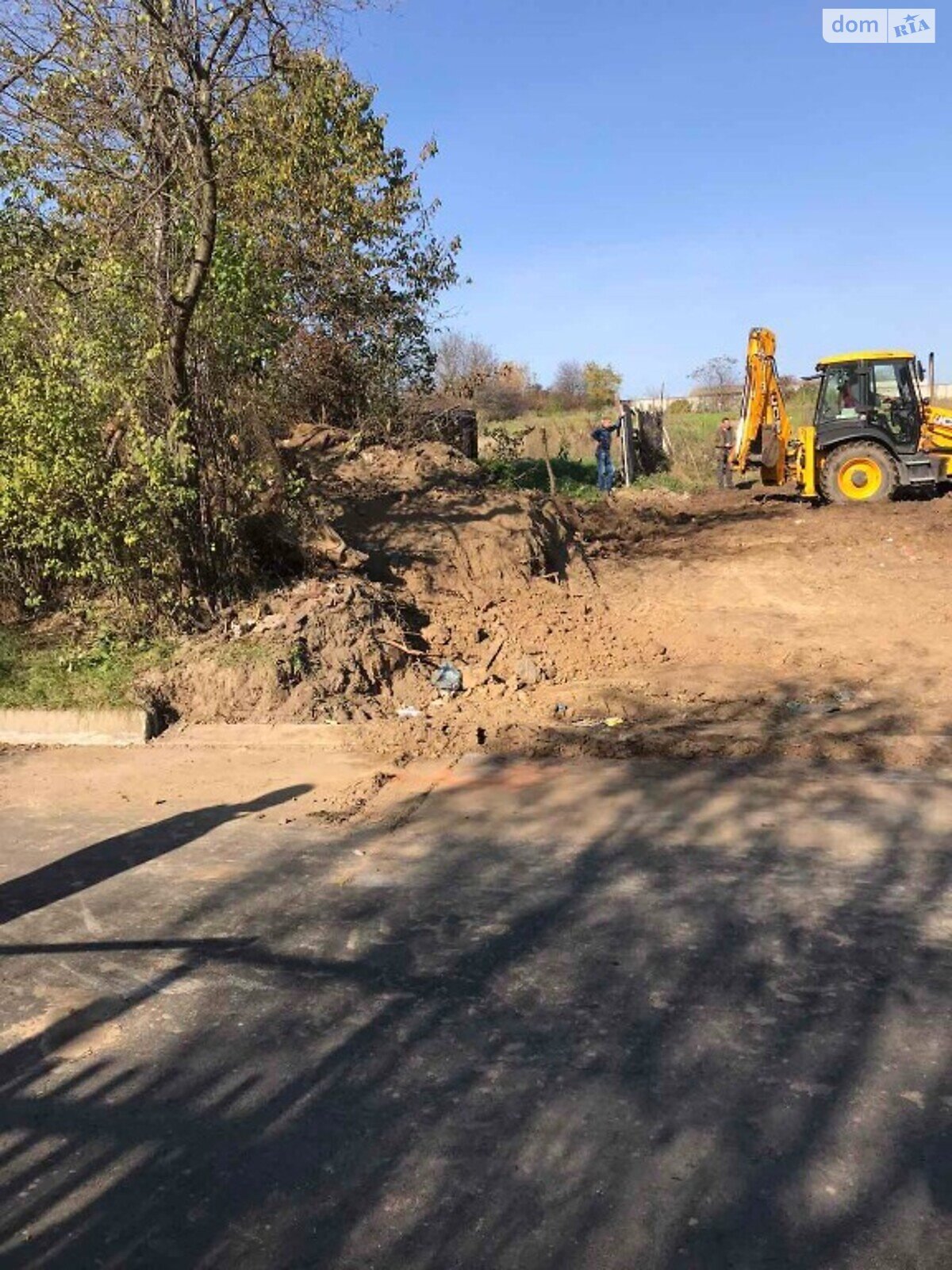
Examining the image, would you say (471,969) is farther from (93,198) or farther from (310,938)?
(93,198)

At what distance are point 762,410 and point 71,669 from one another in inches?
579

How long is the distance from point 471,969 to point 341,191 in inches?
633

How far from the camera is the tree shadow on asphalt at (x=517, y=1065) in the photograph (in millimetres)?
2826

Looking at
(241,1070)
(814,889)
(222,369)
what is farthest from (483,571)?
(241,1070)

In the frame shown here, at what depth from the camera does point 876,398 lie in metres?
18.2

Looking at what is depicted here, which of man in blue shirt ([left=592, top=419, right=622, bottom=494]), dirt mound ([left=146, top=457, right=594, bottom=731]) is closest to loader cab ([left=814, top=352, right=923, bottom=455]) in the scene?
man in blue shirt ([left=592, top=419, right=622, bottom=494])

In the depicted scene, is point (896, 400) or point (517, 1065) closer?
point (517, 1065)

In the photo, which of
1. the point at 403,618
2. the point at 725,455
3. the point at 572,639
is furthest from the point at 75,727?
the point at 725,455

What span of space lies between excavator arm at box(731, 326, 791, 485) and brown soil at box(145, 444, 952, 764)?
420cm

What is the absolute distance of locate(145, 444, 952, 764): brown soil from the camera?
795 centimetres

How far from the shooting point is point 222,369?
9.66 metres

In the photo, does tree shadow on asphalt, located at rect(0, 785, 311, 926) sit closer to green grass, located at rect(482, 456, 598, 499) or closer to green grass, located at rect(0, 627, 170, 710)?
green grass, located at rect(0, 627, 170, 710)

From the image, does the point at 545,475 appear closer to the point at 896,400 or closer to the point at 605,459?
the point at 605,459

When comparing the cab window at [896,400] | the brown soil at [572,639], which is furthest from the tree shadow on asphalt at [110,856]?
the cab window at [896,400]
